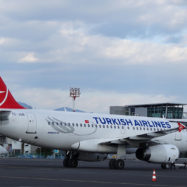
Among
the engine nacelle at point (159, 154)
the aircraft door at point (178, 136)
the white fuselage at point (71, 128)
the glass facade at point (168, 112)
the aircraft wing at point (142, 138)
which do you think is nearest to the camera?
the white fuselage at point (71, 128)

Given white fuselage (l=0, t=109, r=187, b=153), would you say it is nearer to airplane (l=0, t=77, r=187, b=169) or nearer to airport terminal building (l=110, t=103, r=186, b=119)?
airplane (l=0, t=77, r=187, b=169)

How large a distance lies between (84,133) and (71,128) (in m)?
1.17

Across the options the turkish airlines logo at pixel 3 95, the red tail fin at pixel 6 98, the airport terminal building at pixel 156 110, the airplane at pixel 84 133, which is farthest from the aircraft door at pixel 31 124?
the airport terminal building at pixel 156 110

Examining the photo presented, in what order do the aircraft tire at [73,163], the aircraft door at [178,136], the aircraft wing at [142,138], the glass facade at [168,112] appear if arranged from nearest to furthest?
the aircraft wing at [142,138]
the aircraft tire at [73,163]
the aircraft door at [178,136]
the glass facade at [168,112]

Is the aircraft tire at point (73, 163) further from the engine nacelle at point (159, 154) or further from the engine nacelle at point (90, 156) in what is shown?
the engine nacelle at point (159, 154)

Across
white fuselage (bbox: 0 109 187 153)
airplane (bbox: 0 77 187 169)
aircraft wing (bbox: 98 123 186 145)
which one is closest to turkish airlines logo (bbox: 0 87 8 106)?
airplane (bbox: 0 77 187 169)

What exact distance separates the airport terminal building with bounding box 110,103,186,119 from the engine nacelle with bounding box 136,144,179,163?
81690 mm

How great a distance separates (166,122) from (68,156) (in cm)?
982

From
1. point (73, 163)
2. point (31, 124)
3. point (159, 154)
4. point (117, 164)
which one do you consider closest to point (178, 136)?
point (159, 154)

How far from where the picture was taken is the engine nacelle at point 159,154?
1439 inches

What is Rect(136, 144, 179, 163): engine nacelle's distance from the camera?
120 ft

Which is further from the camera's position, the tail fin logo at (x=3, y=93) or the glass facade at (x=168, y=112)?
the glass facade at (x=168, y=112)

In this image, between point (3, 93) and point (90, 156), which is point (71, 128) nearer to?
point (90, 156)

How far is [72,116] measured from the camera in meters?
37.4
